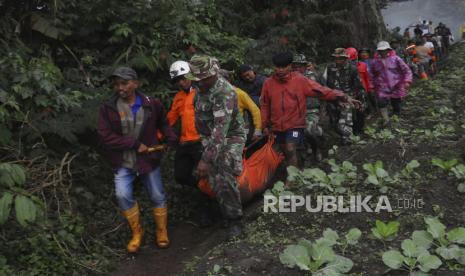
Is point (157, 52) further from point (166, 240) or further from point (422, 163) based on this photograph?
point (422, 163)

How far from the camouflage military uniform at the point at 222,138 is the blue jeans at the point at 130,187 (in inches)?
29.7

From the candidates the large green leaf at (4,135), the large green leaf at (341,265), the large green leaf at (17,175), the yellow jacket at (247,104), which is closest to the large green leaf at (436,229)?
the large green leaf at (341,265)

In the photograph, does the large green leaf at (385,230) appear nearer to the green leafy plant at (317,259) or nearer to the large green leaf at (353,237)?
the large green leaf at (353,237)

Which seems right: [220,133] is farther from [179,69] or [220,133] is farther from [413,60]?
[413,60]

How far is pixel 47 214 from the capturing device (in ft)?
18.7

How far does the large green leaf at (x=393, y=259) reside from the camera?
360cm

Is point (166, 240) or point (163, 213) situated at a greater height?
point (163, 213)

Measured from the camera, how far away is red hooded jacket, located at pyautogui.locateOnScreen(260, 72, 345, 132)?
22.4 feet

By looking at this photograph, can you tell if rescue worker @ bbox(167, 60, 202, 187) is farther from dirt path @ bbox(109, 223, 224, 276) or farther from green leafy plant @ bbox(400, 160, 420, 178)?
green leafy plant @ bbox(400, 160, 420, 178)

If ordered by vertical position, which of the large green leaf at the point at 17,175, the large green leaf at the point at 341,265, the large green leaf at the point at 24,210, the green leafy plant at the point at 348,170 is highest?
the large green leaf at the point at 17,175

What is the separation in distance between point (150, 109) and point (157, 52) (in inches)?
113

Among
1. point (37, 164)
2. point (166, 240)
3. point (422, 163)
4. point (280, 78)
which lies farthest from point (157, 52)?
point (422, 163)

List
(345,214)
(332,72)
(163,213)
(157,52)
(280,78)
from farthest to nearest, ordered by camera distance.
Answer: (332,72)
(157,52)
(280,78)
(163,213)
(345,214)

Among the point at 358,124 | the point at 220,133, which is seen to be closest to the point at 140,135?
the point at 220,133
